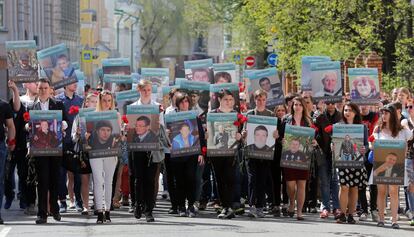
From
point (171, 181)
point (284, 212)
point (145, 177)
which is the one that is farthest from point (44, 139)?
point (284, 212)

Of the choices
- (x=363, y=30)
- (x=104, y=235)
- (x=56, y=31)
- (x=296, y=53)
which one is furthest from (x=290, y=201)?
(x=56, y=31)

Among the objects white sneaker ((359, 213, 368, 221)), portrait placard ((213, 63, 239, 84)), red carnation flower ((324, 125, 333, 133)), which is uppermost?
portrait placard ((213, 63, 239, 84))

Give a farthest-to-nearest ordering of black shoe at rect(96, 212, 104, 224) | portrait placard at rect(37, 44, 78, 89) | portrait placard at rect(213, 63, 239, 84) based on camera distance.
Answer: portrait placard at rect(213, 63, 239, 84) → portrait placard at rect(37, 44, 78, 89) → black shoe at rect(96, 212, 104, 224)

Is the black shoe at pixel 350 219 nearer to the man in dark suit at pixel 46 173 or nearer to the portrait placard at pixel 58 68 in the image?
the man in dark suit at pixel 46 173

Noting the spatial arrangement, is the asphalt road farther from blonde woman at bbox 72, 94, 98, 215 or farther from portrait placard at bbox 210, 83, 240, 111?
portrait placard at bbox 210, 83, 240, 111

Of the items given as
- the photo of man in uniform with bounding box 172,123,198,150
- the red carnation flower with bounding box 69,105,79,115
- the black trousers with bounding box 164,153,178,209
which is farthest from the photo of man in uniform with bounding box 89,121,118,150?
the black trousers with bounding box 164,153,178,209

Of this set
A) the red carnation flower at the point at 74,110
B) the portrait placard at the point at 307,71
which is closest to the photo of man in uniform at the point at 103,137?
the red carnation flower at the point at 74,110

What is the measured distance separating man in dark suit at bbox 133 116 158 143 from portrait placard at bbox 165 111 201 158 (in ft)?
2.16

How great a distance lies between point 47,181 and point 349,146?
4.01 metres

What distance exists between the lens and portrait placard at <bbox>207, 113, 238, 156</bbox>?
1855cm

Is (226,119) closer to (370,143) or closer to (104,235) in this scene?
(370,143)

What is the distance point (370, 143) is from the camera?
17797 millimetres

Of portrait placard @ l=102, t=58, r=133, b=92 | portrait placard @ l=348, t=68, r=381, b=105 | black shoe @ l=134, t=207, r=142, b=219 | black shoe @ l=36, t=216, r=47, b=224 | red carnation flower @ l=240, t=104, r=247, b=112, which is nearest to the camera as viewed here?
black shoe @ l=36, t=216, r=47, b=224

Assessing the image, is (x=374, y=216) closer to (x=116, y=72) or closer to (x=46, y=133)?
(x=46, y=133)
